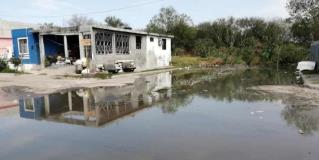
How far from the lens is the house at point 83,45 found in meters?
23.2

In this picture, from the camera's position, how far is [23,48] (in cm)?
2617

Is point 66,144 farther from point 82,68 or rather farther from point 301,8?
point 301,8

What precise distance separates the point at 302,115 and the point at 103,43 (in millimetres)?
18274

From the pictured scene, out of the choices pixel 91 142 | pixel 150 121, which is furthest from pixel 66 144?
pixel 150 121

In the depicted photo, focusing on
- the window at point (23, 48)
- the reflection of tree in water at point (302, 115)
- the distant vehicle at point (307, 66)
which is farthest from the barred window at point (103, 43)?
the reflection of tree in water at point (302, 115)

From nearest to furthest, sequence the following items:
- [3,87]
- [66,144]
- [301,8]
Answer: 1. [66,144]
2. [3,87]
3. [301,8]

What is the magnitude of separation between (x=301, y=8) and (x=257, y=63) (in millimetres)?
8548

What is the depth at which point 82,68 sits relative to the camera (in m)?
22.5

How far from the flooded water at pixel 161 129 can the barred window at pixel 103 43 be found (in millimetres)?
11478

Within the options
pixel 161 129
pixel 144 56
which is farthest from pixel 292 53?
pixel 161 129

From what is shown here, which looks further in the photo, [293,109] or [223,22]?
[223,22]

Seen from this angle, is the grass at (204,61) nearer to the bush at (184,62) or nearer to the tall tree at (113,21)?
the bush at (184,62)

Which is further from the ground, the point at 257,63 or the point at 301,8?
the point at 301,8

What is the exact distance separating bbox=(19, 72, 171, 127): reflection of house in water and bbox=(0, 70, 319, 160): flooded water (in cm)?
3
